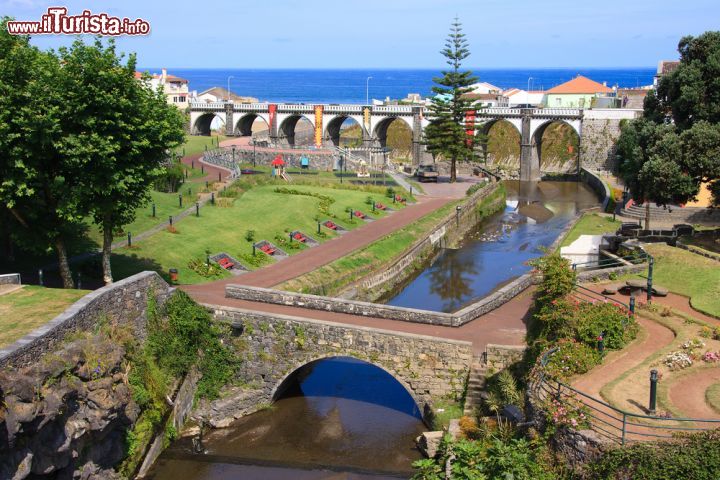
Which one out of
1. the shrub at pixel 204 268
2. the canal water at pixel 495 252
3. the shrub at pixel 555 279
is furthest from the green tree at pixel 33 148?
the canal water at pixel 495 252

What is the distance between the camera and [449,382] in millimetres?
24797

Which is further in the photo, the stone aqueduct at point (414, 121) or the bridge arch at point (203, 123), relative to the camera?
the bridge arch at point (203, 123)

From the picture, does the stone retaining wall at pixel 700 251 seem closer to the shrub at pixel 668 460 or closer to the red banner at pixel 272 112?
the shrub at pixel 668 460

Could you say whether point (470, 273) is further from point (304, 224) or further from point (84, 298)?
point (84, 298)

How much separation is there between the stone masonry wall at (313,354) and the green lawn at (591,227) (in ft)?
74.8

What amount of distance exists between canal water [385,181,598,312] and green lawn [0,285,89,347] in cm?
1585

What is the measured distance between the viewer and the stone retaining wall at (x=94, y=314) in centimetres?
1991

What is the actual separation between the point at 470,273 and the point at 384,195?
52.7 feet

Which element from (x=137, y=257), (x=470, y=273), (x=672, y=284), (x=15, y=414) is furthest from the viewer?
(x=470, y=273)

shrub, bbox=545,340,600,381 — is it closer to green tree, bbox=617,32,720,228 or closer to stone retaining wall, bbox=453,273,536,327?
stone retaining wall, bbox=453,273,536,327

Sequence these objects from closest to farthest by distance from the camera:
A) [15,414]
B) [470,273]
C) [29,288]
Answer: [15,414] < [29,288] < [470,273]

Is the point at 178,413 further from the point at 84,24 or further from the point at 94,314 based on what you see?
the point at 84,24

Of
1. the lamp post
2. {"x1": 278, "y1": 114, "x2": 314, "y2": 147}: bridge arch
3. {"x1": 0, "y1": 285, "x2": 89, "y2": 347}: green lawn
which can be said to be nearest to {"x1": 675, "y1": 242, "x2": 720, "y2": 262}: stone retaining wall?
the lamp post

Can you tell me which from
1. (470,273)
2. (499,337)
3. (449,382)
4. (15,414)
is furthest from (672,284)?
(15,414)
